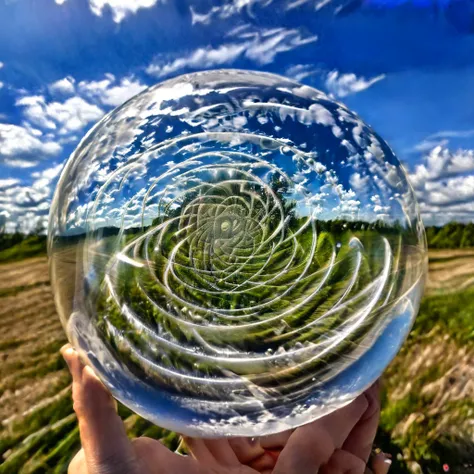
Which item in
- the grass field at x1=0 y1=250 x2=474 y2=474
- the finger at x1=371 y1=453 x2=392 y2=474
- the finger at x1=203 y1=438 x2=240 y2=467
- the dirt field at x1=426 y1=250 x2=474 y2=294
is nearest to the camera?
the finger at x1=203 y1=438 x2=240 y2=467

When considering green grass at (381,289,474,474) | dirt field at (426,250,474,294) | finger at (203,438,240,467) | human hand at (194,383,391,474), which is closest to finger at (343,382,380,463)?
human hand at (194,383,391,474)

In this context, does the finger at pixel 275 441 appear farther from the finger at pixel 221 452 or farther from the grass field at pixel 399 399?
the grass field at pixel 399 399

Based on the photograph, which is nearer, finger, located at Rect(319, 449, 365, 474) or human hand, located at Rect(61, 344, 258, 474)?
human hand, located at Rect(61, 344, 258, 474)

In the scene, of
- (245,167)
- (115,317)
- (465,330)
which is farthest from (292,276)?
(465,330)

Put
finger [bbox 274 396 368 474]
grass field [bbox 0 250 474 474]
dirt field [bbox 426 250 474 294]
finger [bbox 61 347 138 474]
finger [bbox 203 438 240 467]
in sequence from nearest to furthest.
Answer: finger [bbox 61 347 138 474] < finger [bbox 274 396 368 474] < finger [bbox 203 438 240 467] < grass field [bbox 0 250 474 474] < dirt field [bbox 426 250 474 294]

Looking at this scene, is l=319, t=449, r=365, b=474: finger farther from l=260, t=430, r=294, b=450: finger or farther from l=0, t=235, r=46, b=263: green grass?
l=0, t=235, r=46, b=263: green grass

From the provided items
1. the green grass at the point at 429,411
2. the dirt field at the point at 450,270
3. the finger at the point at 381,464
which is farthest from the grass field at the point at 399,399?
the finger at the point at 381,464
